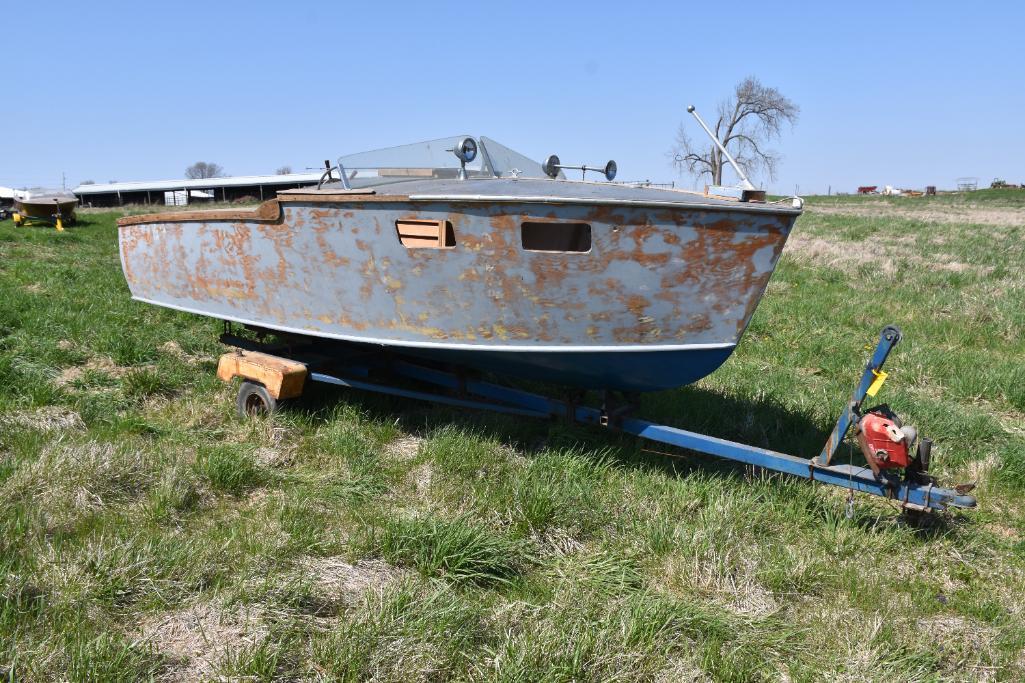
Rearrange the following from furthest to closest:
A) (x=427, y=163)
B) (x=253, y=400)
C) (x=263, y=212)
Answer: (x=427, y=163) < (x=253, y=400) < (x=263, y=212)

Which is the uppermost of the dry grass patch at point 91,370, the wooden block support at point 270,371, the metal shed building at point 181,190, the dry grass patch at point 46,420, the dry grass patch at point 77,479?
the metal shed building at point 181,190

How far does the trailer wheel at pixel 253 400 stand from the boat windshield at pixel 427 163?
5.29ft

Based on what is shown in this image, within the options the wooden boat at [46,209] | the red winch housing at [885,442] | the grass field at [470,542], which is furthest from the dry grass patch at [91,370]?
the wooden boat at [46,209]

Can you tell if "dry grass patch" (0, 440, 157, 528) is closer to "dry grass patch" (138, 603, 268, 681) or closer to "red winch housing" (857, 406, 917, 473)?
"dry grass patch" (138, 603, 268, 681)

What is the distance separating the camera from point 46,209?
18438 millimetres

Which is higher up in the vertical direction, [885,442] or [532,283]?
[532,283]

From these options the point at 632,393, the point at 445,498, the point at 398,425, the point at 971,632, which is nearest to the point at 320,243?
the point at 398,425

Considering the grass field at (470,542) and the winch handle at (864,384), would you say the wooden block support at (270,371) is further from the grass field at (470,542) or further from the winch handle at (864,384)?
the winch handle at (864,384)

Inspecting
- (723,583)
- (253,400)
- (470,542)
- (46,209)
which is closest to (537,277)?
(470,542)

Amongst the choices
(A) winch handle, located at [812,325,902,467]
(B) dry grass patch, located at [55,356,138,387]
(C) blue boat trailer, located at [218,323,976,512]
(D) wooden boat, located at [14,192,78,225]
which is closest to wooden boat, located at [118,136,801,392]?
(C) blue boat trailer, located at [218,323,976,512]

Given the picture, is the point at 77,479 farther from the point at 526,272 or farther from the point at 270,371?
the point at 526,272

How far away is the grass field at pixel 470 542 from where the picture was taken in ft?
8.21

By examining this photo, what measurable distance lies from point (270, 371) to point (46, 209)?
1768 cm

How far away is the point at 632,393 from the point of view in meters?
4.36
